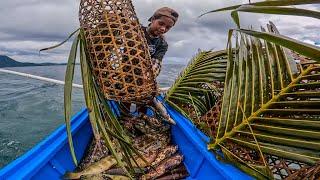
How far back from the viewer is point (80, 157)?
3689mm

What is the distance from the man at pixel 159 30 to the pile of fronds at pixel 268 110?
122 cm

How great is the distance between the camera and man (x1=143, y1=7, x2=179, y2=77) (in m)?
3.59

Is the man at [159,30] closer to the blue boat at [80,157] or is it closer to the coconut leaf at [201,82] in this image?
the coconut leaf at [201,82]

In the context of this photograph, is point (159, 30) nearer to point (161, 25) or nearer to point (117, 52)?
point (161, 25)

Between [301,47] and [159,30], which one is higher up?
[159,30]

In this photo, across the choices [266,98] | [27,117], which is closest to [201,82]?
[266,98]

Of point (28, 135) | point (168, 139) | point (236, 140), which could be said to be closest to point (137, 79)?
point (236, 140)

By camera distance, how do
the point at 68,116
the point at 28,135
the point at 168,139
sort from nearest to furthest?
the point at 68,116
the point at 168,139
the point at 28,135

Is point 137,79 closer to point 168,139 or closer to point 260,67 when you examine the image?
point 260,67

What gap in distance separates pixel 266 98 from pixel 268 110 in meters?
0.08

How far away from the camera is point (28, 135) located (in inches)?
265

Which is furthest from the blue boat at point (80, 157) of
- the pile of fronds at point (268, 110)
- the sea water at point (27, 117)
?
the sea water at point (27, 117)

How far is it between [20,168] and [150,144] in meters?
1.29

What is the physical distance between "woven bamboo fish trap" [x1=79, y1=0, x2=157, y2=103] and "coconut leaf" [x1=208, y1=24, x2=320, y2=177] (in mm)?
683
